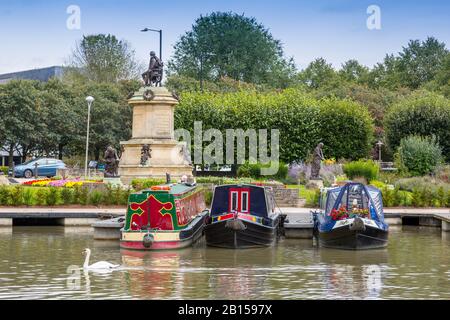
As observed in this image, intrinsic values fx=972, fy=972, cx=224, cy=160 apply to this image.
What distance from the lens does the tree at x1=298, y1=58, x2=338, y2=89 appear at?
408ft

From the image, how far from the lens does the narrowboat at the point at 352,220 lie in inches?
1288

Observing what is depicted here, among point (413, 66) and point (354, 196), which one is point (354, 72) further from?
point (354, 196)

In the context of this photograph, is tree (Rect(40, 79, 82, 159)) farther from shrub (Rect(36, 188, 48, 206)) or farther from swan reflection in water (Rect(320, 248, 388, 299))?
swan reflection in water (Rect(320, 248, 388, 299))

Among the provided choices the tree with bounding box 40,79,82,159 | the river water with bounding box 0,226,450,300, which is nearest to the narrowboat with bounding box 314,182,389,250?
the river water with bounding box 0,226,450,300

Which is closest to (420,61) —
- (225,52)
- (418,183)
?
(225,52)

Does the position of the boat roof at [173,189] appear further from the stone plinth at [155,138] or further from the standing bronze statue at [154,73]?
the standing bronze statue at [154,73]

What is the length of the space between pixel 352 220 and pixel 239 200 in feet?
14.0

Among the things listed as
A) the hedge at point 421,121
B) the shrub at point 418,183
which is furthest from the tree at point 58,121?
the shrub at point 418,183

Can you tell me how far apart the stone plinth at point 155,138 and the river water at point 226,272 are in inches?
728

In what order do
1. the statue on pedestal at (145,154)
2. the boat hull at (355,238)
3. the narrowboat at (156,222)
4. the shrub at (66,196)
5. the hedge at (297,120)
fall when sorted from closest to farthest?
the narrowboat at (156,222)
the boat hull at (355,238)
the shrub at (66,196)
the statue on pedestal at (145,154)
the hedge at (297,120)

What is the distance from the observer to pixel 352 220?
108 ft

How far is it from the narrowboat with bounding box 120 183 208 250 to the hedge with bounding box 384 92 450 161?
42203 mm

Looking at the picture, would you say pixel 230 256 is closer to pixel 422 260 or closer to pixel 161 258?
pixel 161 258

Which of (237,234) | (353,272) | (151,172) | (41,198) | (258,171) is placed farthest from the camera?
(258,171)
